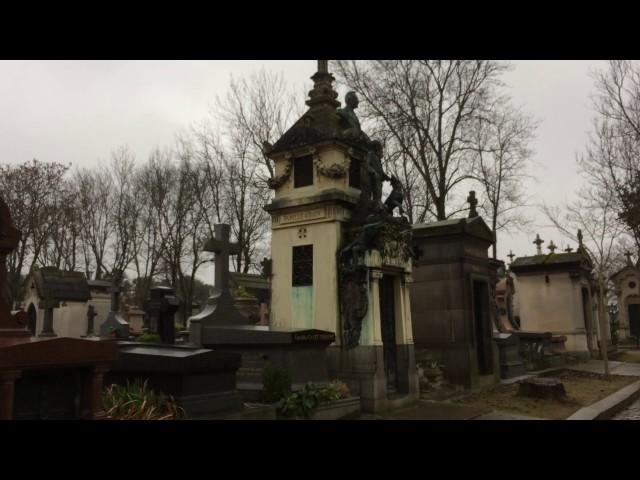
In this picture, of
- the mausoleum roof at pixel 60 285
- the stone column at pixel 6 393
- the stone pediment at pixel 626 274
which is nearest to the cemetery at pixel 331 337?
the stone column at pixel 6 393

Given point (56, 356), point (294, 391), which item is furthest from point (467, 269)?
point (56, 356)

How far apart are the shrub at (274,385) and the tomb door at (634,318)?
31830mm

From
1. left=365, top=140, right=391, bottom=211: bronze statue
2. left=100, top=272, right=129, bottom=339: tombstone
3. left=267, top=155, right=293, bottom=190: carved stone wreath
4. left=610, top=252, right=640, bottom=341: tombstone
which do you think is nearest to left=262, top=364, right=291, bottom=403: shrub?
left=365, top=140, right=391, bottom=211: bronze statue

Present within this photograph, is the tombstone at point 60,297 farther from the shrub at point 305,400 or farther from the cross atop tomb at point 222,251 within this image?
the shrub at point 305,400

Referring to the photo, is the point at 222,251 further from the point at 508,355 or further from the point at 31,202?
the point at 31,202

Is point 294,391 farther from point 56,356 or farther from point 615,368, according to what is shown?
point 615,368

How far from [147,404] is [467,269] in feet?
29.4

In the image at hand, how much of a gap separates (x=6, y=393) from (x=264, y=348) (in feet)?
16.1

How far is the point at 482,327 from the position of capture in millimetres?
13852

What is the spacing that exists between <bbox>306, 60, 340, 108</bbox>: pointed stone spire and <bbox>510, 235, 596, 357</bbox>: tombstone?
1373cm

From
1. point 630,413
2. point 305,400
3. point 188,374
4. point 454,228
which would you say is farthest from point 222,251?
point 630,413

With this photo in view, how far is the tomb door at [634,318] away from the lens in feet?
108

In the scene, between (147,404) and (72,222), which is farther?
(72,222)

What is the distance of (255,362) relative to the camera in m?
8.72
